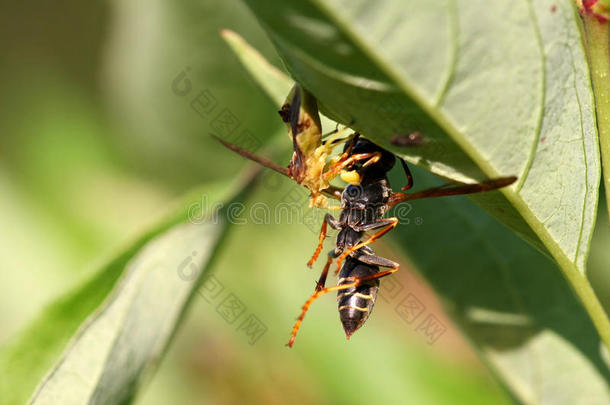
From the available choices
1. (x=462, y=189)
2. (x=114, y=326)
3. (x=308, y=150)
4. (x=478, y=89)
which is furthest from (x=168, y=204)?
(x=478, y=89)

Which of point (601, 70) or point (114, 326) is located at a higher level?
point (114, 326)

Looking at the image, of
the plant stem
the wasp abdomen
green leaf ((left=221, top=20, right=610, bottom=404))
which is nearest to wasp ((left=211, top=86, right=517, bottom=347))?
the wasp abdomen

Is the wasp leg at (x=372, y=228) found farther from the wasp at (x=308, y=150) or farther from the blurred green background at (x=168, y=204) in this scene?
the blurred green background at (x=168, y=204)

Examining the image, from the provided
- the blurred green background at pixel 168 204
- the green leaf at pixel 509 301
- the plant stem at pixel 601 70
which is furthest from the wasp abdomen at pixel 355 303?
the blurred green background at pixel 168 204

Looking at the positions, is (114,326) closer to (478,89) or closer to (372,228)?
(372,228)

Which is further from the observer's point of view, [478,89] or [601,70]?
[601,70]

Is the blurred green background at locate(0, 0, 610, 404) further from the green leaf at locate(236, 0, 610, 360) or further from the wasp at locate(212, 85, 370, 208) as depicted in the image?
the green leaf at locate(236, 0, 610, 360)

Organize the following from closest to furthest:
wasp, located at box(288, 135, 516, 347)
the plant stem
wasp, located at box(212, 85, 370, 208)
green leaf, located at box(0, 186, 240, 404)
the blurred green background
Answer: the plant stem < wasp, located at box(212, 85, 370, 208) < green leaf, located at box(0, 186, 240, 404) < wasp, located at box(288, 135, 516, 347) < the blurred green background
